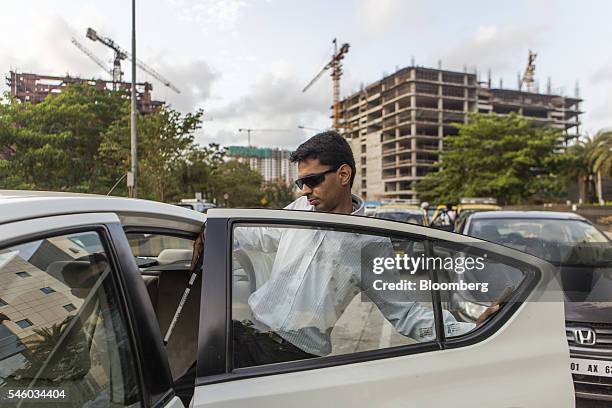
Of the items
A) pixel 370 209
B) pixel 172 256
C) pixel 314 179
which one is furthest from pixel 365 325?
pixel 370 209

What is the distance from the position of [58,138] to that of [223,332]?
1471 centimetres

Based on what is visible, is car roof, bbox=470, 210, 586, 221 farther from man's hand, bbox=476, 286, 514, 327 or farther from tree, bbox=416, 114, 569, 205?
tree, bbox=416, 114, 569, 205

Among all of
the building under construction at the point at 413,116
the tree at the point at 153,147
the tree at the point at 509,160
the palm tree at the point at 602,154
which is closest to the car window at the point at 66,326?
the tree at the point at 153,147

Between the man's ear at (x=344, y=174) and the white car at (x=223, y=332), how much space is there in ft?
1.68

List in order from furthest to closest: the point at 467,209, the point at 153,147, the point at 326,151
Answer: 1. the point at 153,147
2. the point at 467,209
3. the point at 326,151

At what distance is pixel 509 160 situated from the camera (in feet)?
111

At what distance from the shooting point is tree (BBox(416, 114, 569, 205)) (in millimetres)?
32906

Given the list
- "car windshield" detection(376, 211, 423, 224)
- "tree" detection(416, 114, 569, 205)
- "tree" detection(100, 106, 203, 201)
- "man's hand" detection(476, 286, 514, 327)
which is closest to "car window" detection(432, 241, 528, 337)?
"man's hand" detection(476, 286, 514, 327)

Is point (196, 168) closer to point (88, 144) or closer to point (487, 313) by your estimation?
point (88, 144)

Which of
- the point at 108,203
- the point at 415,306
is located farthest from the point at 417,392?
the point at 108,203

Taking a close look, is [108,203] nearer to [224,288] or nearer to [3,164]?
[224,288]

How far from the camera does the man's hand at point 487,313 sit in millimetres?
1601

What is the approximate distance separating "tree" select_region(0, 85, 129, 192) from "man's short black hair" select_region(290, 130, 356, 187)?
24.7 ft

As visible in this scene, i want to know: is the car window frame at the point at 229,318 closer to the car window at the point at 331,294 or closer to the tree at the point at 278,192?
Answer: the car window at the point at 331,294
